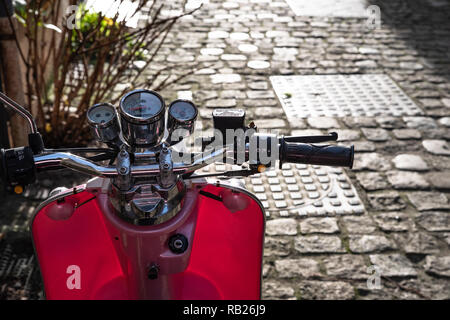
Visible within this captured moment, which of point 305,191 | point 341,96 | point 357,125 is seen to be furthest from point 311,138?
point 341,96

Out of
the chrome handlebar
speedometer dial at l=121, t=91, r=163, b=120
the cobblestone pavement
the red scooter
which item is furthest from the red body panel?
the cobblestone pavement

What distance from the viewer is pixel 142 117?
4.25 feet

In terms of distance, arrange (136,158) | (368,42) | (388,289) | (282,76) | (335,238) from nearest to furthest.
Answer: (136,158)
(388,289)
(335,238)
(282,76)
(368,42)

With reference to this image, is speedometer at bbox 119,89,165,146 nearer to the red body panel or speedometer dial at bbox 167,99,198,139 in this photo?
speedometer dial at bbox 167,99,198,139

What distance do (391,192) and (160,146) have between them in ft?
8.96

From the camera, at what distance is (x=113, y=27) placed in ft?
10.9

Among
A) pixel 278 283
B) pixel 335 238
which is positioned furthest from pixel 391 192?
pixel 278 283

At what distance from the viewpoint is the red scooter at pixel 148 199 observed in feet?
4.36

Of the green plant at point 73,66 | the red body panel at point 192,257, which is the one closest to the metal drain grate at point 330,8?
the green plant at point 73,66

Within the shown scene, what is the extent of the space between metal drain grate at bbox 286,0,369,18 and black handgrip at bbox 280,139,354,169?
612cm

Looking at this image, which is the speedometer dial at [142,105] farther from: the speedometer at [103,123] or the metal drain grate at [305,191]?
the metal drain grate at [305,191]

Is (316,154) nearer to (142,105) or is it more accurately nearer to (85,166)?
(142,105)

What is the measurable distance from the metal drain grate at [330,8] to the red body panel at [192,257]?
19.6ft
